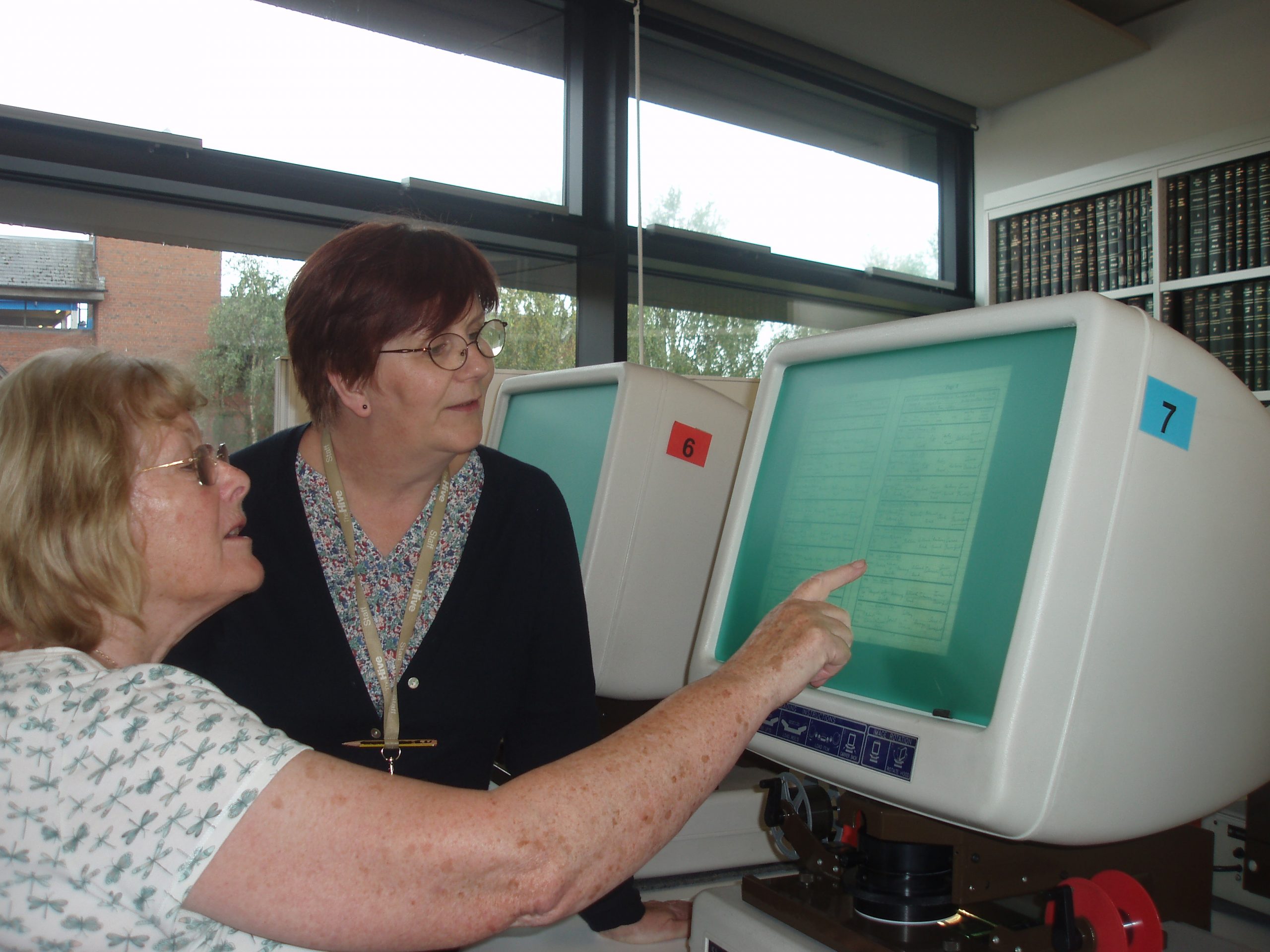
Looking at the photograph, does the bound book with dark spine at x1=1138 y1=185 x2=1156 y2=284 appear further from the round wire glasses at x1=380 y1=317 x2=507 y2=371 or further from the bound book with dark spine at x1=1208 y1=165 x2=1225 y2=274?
the round wire glasses at x1=380 y1=317 x2=507 y2=371

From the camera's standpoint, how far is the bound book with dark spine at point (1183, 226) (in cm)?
256

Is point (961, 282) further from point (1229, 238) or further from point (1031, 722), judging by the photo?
point (1031, 722)

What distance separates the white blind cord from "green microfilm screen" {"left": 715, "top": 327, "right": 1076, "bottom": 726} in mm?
1511

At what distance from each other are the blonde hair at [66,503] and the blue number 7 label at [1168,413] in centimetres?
70

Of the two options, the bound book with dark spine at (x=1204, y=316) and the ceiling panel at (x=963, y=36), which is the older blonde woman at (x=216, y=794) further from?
the ceiling panel at (x=963, y=36)

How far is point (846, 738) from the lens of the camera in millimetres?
707

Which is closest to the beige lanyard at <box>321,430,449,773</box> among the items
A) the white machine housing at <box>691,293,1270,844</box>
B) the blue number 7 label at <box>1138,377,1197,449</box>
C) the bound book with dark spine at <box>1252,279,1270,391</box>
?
the white machine housing at <box>691,293,1270,844</box>

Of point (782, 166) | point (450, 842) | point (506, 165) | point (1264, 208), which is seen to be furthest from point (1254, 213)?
point (450, 842)

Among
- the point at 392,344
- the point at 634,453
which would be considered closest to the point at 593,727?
the point at 634,453

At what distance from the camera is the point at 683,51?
299 centimetres

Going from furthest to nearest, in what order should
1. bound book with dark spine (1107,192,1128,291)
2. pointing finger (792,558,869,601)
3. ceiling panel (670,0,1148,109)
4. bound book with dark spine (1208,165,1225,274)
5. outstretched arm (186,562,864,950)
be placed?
ceiling panel (670,0,1148,109) < bound book with dark spine (1107,192,1128,291) < bound book with dark spine (1208,165,1225,274) < pointing finger (792,558,869,601) < outstretched arm (186,562,864,950)

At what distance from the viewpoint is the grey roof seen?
193 centimetres

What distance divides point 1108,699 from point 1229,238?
2326mm

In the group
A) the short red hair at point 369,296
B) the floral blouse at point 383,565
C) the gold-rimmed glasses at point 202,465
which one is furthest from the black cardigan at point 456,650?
the gold-rimmed glasses at point 202,465
